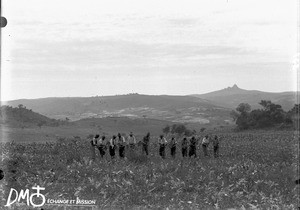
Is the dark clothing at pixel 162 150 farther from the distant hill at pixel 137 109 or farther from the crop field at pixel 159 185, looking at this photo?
the distant hill at pixel 137 109

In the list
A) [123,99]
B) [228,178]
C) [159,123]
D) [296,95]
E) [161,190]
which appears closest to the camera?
[296,95]

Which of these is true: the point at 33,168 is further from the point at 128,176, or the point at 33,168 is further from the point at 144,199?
the point at 144,199

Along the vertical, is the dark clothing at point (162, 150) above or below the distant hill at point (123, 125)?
above

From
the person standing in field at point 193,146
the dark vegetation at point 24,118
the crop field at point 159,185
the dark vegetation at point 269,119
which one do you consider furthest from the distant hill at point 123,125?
the crop field at point 159,185

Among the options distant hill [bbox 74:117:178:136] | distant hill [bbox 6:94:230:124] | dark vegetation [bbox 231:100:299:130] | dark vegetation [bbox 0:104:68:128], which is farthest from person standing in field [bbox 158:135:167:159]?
distant hill [bbox 6:94:230:124]

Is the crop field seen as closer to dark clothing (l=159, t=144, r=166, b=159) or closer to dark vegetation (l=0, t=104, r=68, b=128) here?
dark clothing (l=159, t=144, r=166, b=159)

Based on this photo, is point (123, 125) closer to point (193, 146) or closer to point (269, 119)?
point (269, 119)

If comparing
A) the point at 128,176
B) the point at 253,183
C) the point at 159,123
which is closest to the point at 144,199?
the point at 128,176

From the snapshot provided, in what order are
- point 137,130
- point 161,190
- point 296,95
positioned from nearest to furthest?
1. point 296,95
2. point 161,190
3. point 137,130
